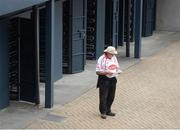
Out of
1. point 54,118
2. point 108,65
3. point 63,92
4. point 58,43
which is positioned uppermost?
point 58,43

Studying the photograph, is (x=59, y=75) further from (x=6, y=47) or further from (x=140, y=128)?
(x=140, y=128)

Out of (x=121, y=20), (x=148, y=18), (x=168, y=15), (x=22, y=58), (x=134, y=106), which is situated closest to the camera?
(x=22, y=58)

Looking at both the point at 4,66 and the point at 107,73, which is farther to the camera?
the point at 4,66

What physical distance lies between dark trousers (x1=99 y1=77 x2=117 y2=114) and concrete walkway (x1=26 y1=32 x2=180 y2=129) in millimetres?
282

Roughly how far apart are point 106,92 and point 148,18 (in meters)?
14.0

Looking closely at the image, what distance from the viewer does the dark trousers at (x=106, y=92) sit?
11.0 metres

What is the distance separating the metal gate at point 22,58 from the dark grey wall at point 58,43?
2378 mm

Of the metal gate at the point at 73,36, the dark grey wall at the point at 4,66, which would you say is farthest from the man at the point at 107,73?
the metal gate at the point at 73,36

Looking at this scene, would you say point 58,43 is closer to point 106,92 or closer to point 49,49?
point 49,49

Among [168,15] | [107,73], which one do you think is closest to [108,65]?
[107,73]

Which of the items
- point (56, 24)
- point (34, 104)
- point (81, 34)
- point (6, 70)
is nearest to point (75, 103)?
point (34, 104)

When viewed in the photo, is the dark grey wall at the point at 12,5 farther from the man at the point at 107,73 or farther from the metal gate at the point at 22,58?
the man at the point at 107,73

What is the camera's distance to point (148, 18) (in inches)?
966

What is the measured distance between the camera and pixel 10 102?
40.3ft
